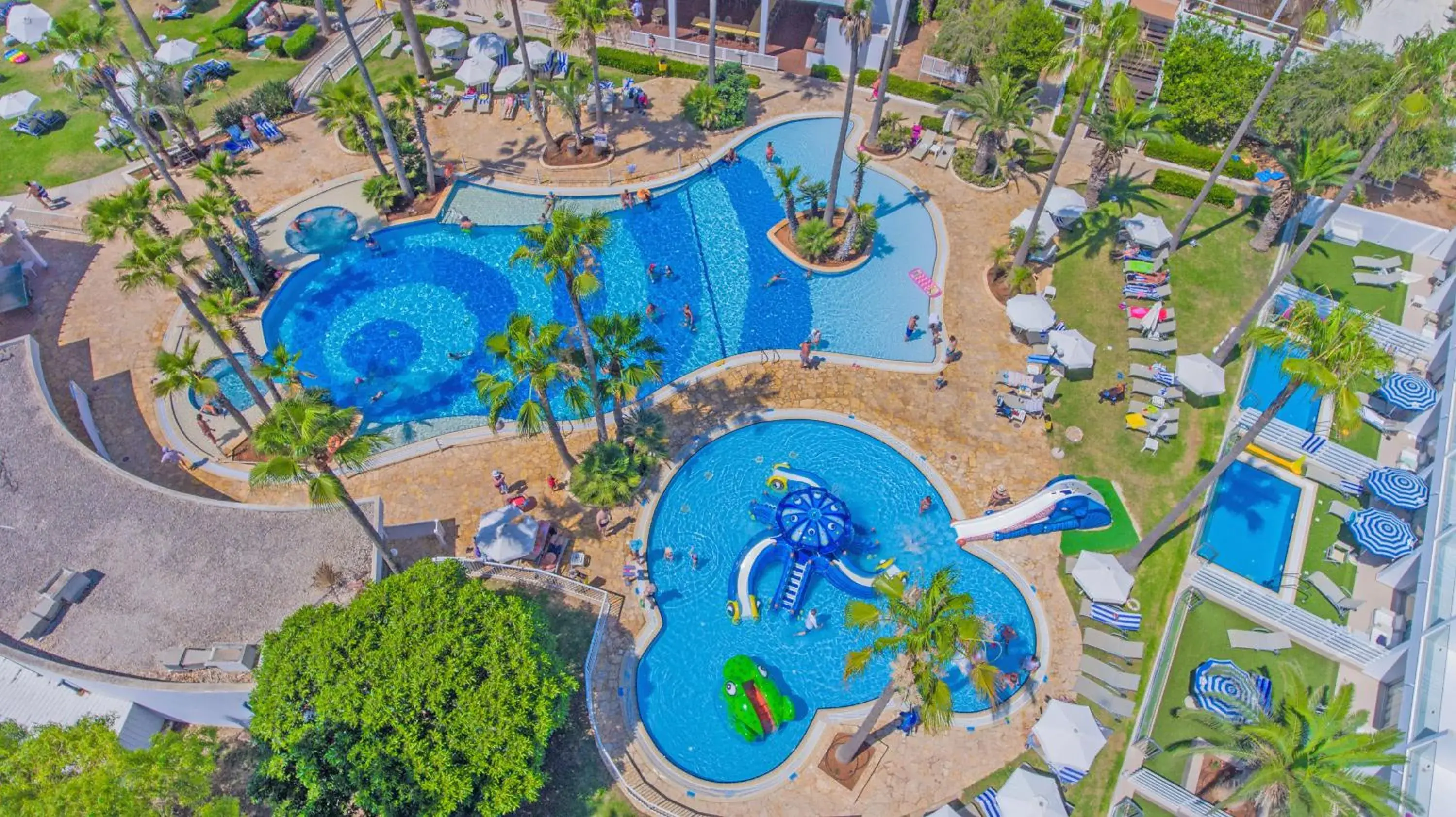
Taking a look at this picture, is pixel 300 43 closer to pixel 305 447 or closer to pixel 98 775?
pixel 305 447

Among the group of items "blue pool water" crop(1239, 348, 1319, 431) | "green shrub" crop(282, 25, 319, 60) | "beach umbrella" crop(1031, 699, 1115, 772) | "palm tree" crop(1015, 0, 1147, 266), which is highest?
"palm tree" crop(1015, 0, 1147, 266)

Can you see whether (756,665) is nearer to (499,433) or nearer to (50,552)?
(499,433)

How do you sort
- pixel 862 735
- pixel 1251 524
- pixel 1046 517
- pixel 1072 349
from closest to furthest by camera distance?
pixel 862 735 → pixel 1046 517 → pixel 1251 524 → pixel 1072 349

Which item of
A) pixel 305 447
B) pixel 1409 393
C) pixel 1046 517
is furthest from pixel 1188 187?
pixel 305 447

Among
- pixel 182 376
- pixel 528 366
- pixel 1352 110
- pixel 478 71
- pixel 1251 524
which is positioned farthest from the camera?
pixel 478 71

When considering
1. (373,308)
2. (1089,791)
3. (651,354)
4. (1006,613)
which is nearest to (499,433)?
(651,354)

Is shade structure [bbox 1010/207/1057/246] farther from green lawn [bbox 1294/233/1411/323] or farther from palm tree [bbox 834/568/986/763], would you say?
palm tree [bbox 834/568/986/763]

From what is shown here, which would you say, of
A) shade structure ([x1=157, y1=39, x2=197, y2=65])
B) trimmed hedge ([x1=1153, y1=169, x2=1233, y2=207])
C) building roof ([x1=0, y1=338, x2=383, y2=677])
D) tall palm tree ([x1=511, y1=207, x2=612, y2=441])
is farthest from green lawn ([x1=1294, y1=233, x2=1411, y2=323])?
shade structure ([x1=157, y1=39, x2=197, y2=65])
